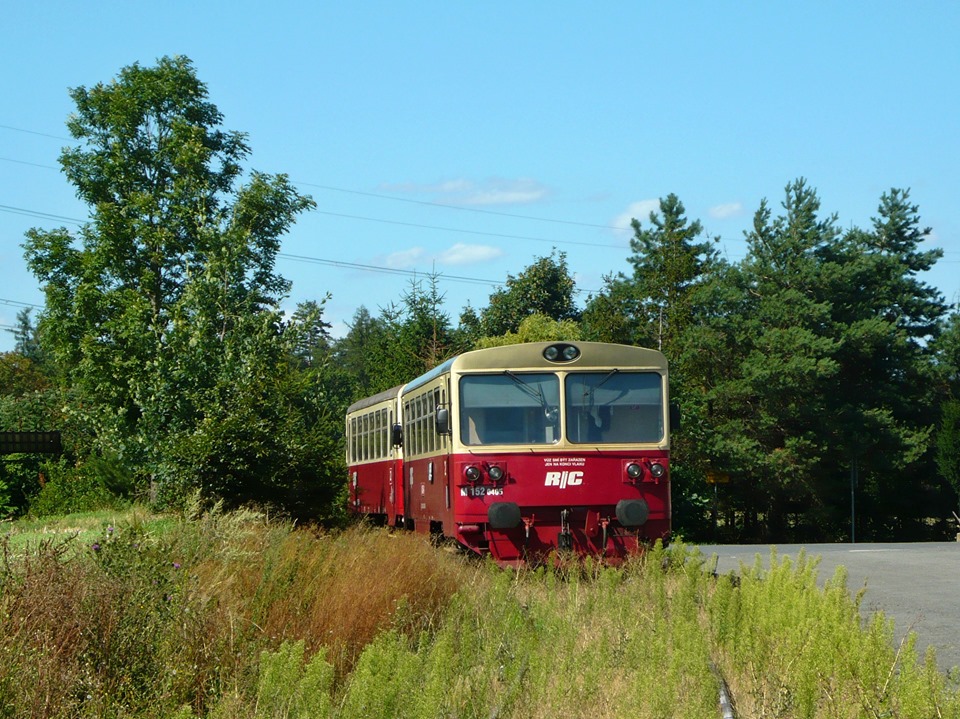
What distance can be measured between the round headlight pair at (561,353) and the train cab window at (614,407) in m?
0.22

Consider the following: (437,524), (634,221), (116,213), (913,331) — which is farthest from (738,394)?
(437,524)

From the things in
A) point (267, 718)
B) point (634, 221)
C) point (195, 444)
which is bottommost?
point (267, 718)

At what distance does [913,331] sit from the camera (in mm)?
57906

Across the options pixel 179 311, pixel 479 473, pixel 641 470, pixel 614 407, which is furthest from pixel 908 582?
pixel 179 311

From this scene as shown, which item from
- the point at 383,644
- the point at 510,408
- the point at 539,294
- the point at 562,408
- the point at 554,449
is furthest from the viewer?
the point at 539,294

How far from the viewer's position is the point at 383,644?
859 centimetres

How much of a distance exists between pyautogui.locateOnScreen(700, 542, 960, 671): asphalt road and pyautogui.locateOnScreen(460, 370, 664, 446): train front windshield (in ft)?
6.30

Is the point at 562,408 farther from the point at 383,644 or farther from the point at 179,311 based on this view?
the point at 179,311

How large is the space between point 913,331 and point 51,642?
54014 millimetres

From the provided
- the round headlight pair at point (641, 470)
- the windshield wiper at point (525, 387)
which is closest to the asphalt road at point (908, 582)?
the round headlight pair at point (641, 470)

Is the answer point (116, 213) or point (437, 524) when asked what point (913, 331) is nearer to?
point (116, 213)

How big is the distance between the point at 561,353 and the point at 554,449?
1208mm

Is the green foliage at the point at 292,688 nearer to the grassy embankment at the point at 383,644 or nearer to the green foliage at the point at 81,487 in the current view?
the grassy embankment at the point at 383,644

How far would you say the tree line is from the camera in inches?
948
